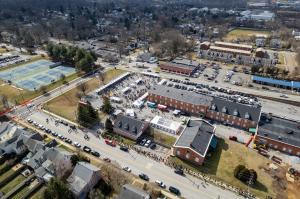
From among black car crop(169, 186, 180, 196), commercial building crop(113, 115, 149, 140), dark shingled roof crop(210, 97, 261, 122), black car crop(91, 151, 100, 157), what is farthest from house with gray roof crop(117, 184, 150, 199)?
dark shingled roof crop(210, 97, 261, 122)

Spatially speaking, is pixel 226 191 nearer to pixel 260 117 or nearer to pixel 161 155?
pixel 161 155

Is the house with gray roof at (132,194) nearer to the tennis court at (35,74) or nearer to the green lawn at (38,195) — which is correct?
the green lawn at (38,195)

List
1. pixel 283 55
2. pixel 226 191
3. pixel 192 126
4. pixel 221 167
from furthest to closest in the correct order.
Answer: pixel 283 55 → pixel 192 126 → pixel 221 167 → pixel 226 191

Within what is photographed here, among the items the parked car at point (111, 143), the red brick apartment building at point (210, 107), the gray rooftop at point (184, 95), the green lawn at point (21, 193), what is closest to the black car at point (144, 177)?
the parked car at point (111, 143)

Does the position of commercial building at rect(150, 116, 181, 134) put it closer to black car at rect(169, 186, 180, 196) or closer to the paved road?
the paved road

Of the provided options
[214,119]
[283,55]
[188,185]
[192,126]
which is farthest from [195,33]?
[188,185]

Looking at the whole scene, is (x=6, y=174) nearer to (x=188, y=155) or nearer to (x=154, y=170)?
(x=154, y=170)

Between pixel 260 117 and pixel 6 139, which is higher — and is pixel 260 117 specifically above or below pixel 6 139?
above

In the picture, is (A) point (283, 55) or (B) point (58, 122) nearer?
(B) point (58, 122)
